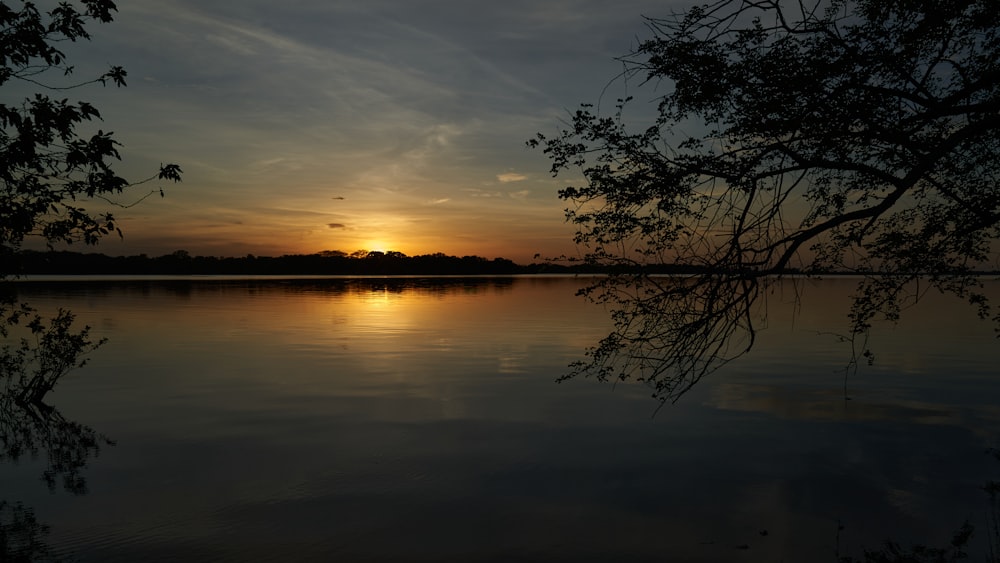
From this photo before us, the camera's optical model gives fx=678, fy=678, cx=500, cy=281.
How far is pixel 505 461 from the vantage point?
15.9 meters

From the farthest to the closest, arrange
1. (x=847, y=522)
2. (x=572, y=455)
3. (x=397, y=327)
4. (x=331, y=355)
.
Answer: (x=397, y=327) < (x=331, y=355) < (x=572, y=455) < (x=847, y=522)

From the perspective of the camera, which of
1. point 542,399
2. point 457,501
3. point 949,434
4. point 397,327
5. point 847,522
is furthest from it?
point 397,327

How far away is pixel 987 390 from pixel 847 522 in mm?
16048

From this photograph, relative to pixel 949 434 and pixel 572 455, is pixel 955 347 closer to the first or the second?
pixel 949 434

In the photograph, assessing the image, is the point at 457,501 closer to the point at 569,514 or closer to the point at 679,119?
the point at 569,514

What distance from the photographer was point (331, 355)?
33406mm

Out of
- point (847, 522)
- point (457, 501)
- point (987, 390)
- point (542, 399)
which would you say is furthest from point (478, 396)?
point (987, 390)

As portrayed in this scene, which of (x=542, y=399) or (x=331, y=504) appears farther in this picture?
(x=542, y=399)

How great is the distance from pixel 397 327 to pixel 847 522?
126ft

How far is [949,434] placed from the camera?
1802cm

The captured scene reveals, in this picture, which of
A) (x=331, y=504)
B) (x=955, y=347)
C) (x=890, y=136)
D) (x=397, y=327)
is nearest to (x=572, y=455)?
(x=331, y=504)

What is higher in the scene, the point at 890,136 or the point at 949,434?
the point at 890,136

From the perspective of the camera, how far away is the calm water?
1152 cm

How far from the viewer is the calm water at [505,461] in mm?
11516
